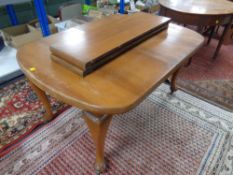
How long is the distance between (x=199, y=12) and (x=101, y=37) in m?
1.09

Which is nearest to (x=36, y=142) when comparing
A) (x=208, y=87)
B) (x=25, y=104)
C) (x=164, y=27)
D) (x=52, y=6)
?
(x=25, y=104)

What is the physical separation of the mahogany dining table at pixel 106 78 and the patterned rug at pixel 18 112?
51 centimetres

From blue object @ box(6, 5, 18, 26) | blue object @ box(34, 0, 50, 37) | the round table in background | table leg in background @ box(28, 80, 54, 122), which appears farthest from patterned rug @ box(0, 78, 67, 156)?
the round table in background

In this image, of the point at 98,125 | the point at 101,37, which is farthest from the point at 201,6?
the point at 98,125

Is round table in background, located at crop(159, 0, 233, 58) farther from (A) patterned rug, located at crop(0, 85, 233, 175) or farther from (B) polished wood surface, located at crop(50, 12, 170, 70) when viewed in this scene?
(A) patterned rug, located at crop(0, 85, 233, 175)

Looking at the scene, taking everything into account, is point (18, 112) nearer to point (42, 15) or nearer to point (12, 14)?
point (42, 15)

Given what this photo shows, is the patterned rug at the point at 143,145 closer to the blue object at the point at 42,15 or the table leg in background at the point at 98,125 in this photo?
the table leg in background at the point at 98,125

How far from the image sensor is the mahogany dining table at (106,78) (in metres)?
0.64

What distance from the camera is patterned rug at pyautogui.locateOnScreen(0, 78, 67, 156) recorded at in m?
1.13

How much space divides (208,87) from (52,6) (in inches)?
76.0

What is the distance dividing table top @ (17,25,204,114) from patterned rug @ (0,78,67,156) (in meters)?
0.53

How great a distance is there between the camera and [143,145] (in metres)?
1.10

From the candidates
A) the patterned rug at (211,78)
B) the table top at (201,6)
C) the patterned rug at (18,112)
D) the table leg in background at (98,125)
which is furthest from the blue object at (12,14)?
the patterned rug at (211,78)

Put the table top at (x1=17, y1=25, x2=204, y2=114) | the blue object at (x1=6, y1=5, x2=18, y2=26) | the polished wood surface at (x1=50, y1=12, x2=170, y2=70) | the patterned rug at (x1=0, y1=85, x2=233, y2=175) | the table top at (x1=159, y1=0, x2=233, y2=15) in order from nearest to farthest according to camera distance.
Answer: the table top at (x1=17, y1=25, x2=204, y2=114) → the polished wood surface at (x1=50, y1=12, x2=170, y2=70) → the patterned rug at (x1=0, y1=85, x2=233, y2=175) → the table top at (x1=159, y1=0, x2=233, y2=15) → the blue object at (x1=6, y1=5, x2=18, y2=26)
